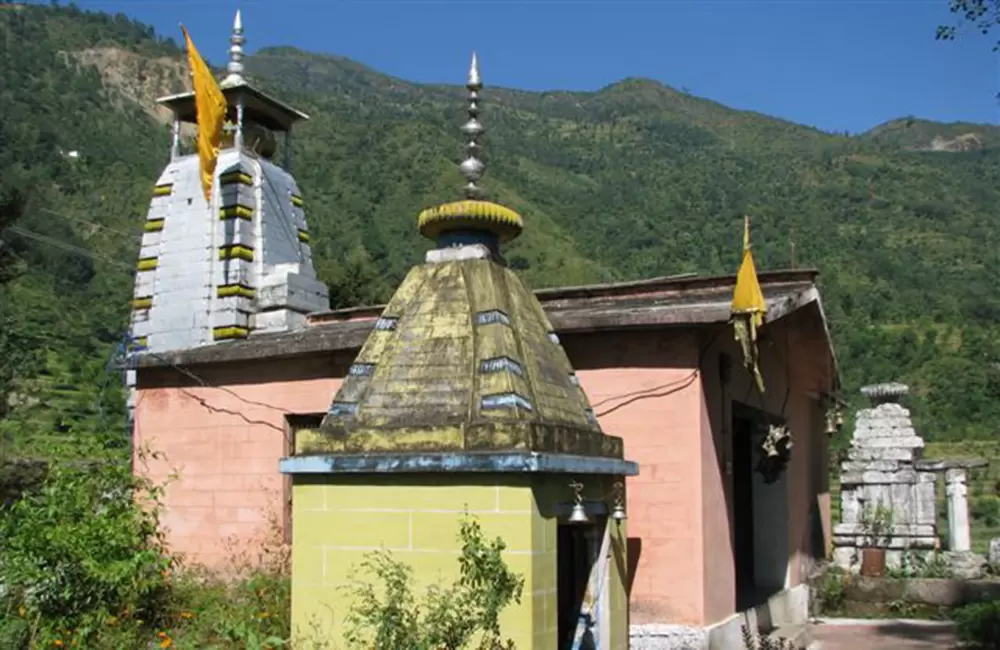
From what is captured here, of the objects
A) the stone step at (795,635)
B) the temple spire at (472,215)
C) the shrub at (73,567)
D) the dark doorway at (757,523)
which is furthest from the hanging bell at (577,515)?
the dark doorway at (757,523)

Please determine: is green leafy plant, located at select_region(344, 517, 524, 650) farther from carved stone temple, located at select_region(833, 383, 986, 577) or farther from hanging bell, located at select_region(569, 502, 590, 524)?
carved stone temple, located at select_region(833, 383, 986, 577)

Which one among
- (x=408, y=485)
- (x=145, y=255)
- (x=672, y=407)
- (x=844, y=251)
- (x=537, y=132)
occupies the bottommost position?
(x=408, y=485)

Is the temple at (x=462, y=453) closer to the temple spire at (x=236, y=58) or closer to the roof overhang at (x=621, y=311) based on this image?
the roof overhang at (x=621, y=311)

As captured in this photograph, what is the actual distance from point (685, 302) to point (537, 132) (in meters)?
111

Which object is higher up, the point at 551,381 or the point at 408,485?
the point at 551,381

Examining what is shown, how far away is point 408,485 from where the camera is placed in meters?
6.40

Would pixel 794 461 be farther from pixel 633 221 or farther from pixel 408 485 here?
pixel 633 221

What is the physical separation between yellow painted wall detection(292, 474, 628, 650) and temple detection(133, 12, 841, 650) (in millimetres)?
14

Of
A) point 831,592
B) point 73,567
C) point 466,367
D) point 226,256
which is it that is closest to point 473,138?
point 466,367

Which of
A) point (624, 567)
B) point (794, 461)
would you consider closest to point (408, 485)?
point (624, 567)

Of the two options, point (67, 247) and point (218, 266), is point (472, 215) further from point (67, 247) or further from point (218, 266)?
point (67, 247)

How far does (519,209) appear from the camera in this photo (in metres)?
67.0

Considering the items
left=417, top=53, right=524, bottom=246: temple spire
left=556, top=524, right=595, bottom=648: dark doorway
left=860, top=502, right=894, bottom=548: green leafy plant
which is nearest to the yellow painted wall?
left=556, top=524, right=595, bottom=648: dark doorway

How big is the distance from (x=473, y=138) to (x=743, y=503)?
23.8 feet
